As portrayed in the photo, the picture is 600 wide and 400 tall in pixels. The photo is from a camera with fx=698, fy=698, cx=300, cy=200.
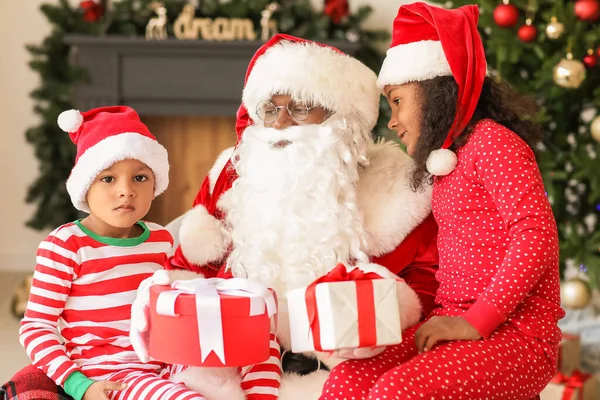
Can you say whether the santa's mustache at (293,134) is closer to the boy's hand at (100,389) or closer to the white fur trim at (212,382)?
the white fur trim at (212,382)

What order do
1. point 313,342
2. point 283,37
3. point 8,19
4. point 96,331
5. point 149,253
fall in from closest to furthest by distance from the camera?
point 313,342, point 96,331, point 149,253, point 283,37, point 8,19

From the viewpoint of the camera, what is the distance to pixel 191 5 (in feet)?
13.5

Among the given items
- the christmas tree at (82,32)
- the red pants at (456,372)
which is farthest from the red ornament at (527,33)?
the red pants at (456,372)

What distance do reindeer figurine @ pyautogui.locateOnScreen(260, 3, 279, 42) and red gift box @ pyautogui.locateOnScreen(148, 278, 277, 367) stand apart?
9.36ft

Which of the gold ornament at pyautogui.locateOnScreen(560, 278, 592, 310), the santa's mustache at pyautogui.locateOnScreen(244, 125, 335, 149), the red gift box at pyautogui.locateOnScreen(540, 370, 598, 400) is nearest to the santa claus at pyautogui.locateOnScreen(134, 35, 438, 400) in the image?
the santa's mustache at pyautogui.locateOnScreen(244, 125, 335, 149)

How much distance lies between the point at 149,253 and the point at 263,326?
0.48m

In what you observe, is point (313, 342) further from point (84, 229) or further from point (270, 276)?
point (84, 229)

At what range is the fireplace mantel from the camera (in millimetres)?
4129

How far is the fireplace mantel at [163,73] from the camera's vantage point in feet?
13.5

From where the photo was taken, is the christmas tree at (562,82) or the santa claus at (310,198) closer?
the santa claus at (310,198)

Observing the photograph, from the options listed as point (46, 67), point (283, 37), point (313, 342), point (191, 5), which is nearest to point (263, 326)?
point (313, 342)

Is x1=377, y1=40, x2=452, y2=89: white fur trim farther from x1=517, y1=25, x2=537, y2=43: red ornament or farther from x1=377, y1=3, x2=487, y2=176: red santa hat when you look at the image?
x1=517, y1=25, x2=537, y2=43: red ornament

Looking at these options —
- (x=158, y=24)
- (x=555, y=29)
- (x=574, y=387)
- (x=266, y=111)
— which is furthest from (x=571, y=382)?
(x=158, y=24)

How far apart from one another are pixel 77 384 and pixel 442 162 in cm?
102
